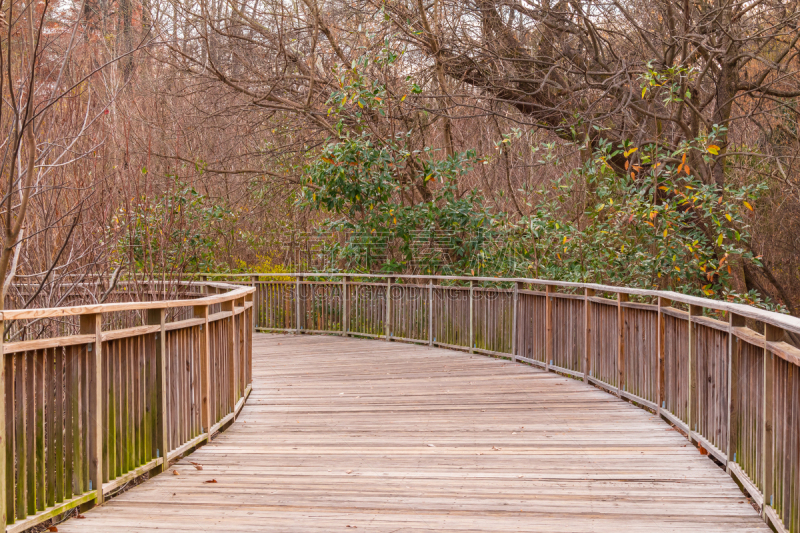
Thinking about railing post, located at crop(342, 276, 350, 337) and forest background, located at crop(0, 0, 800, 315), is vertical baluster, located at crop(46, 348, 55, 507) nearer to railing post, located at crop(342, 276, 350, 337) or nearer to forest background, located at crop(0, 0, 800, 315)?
forest background, located at crop(0, 0, 800, 315)

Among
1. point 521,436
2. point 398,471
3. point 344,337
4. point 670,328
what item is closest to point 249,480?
point 398,471

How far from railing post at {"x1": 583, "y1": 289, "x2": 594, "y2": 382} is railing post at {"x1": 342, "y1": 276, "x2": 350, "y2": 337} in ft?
19.0

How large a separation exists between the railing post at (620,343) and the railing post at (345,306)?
6681mm

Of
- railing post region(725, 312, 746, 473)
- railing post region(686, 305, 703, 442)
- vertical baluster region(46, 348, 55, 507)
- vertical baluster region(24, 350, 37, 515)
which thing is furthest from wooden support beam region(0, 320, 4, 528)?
railing post region(686, 305, 703, 442)

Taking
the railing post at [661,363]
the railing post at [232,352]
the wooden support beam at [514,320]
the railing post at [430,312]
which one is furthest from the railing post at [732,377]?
the railing post at [430,312]

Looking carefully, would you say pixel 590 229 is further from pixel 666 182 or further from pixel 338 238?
pixel 338 238

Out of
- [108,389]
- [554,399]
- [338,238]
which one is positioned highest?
[338,238]

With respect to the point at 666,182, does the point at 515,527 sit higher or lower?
lower

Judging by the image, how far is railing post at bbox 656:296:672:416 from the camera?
6.86m

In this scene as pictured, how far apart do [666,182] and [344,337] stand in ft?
19.9

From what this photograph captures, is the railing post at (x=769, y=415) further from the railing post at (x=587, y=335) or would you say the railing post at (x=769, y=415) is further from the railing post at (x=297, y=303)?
the railing post at (x=297, y=303)

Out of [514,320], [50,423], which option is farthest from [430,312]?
[50,423]

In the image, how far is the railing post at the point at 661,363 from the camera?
22.5 ft

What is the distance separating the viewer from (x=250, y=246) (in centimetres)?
1884
